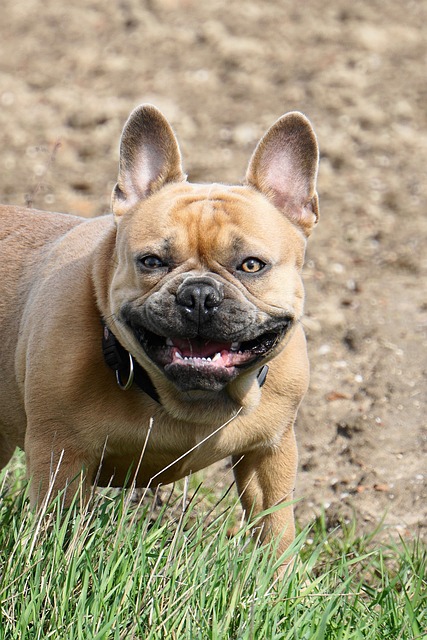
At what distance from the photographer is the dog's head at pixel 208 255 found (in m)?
3.23

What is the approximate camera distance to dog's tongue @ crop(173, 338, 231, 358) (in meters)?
3.29

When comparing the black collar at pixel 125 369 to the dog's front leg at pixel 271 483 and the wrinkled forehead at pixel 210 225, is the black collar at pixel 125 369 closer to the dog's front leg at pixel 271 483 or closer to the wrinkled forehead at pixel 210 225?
the wrinkled forehead at pixel 210 225

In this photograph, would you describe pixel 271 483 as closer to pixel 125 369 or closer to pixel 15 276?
pixel 125 369

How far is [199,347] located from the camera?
3.32m

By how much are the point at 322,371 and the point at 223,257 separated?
106 inches

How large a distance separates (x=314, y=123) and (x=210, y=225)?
5462 mm

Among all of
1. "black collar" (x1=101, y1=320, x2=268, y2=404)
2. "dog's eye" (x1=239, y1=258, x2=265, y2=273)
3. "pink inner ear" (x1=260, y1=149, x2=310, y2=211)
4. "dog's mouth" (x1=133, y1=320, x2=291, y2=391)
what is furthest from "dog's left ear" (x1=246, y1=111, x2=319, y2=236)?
"black collar" (x1=101, y1=320, x2=268, y2=404)

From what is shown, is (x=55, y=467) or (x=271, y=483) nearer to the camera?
(x=55, y=467)

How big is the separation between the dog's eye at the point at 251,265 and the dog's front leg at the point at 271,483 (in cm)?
74

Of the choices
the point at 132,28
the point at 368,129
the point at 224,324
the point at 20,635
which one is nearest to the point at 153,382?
the point at 224,324

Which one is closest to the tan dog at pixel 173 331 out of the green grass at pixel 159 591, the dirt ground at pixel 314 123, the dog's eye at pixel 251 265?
the dog's eye at pixel 251 265

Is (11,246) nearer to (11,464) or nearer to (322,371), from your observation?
(11,464)

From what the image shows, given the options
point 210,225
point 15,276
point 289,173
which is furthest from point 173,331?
point 15,276

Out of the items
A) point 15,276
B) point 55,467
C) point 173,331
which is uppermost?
point 173,331
